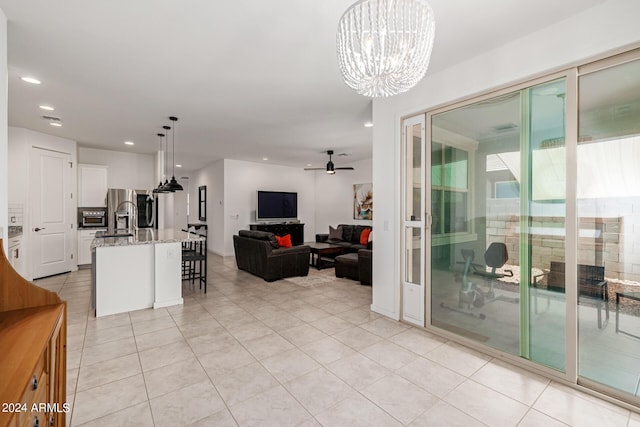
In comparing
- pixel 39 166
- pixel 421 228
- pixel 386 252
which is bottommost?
pixel 386 252

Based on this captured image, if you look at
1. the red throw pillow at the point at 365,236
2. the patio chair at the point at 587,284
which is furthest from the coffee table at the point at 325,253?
the patio chair at the point at 587,284

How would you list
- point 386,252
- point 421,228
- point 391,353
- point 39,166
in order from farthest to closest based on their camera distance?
point 39,166
point 386,252
point 421,228
point 391,353

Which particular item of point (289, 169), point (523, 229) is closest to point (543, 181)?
point (523, 229)

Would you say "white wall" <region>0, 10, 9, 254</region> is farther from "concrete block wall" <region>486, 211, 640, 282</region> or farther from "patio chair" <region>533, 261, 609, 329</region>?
"patio chair" <region>533, 261, 609, 329</region>

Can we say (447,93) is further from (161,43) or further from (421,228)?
(161,43)

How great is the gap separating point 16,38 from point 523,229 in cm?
453

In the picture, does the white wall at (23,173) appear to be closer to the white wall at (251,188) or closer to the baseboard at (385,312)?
the white wall at (251,188)

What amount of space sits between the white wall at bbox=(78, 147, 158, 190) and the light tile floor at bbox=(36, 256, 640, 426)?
13.6 feet

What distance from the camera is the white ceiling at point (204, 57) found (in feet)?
6.79

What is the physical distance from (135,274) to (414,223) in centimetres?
362

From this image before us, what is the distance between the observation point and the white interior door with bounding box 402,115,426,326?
320 centimetres

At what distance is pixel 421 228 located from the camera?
3209mm

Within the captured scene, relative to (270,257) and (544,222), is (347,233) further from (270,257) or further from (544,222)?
(544,222)

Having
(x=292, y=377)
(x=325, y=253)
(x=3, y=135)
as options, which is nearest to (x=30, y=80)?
(x=3, y=135)
